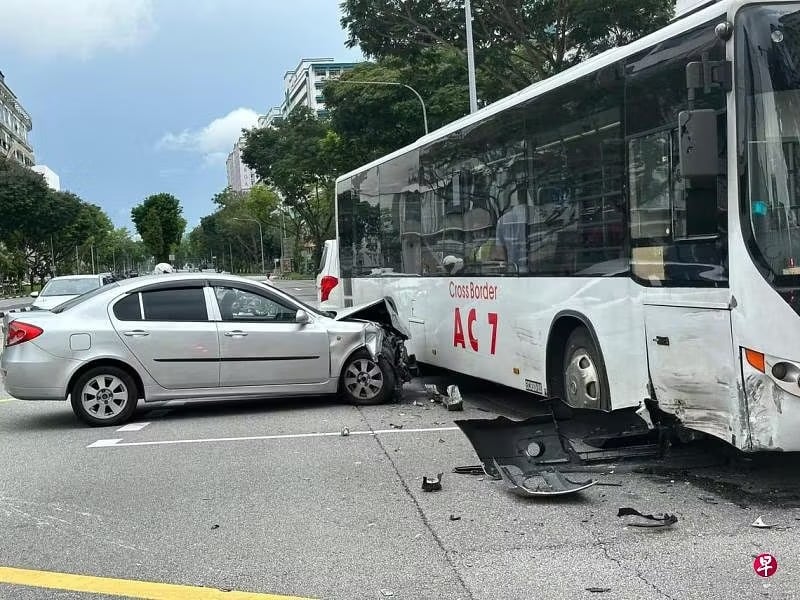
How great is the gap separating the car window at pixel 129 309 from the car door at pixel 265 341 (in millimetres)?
854

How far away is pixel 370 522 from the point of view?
5.11 meters

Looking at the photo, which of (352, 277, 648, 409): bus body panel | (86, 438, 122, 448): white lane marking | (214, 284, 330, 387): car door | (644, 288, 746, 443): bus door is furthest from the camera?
(214, 284, 330, 387): car door

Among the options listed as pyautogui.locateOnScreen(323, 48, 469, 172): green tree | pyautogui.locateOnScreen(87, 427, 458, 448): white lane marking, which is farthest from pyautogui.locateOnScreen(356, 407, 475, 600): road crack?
pyautogui.locateOnScreen(323, 48, 469, 172): green tree

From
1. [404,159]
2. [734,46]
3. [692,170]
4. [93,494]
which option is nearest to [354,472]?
[93,494]

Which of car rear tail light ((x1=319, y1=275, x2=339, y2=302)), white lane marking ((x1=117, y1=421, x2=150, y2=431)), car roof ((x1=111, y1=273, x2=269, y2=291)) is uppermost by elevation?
car roof ((x1=111, y1=273, x2=269, y2=291))

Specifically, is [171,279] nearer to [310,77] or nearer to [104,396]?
[104,396]

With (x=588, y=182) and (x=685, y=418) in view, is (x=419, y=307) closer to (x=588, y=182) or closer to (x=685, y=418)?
(x=588, y=182)

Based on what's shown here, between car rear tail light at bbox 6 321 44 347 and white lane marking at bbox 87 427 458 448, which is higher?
car rear tail light at bbox 6 321 44 347

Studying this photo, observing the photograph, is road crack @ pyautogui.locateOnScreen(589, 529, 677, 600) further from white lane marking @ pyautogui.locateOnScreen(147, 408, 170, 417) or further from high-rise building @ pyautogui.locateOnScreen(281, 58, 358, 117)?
high-rise building @ pyautogui.locateOnScreen(281, 58, 358, 117)

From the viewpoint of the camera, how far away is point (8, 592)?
4094 millimetres

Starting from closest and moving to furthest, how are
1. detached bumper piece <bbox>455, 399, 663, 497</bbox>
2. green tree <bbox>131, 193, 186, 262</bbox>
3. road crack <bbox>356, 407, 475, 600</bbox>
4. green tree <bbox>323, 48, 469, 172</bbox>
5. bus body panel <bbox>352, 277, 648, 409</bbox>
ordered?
road crack <bbox>356, 407, 475, 600</bbox>, detached bumper piece <bbox>455, 399, 663, 497</bbox>, bus body panel <bbox>352, 277, 648, 409</bbox>, green tree <bbox>323, 48, 469, 172</bbox>, green tree <bbox>131, 193, 186, 262</bbox>

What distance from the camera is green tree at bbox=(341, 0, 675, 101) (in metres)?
18.2

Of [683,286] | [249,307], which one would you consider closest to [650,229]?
[683,286]

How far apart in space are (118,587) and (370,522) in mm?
1605
